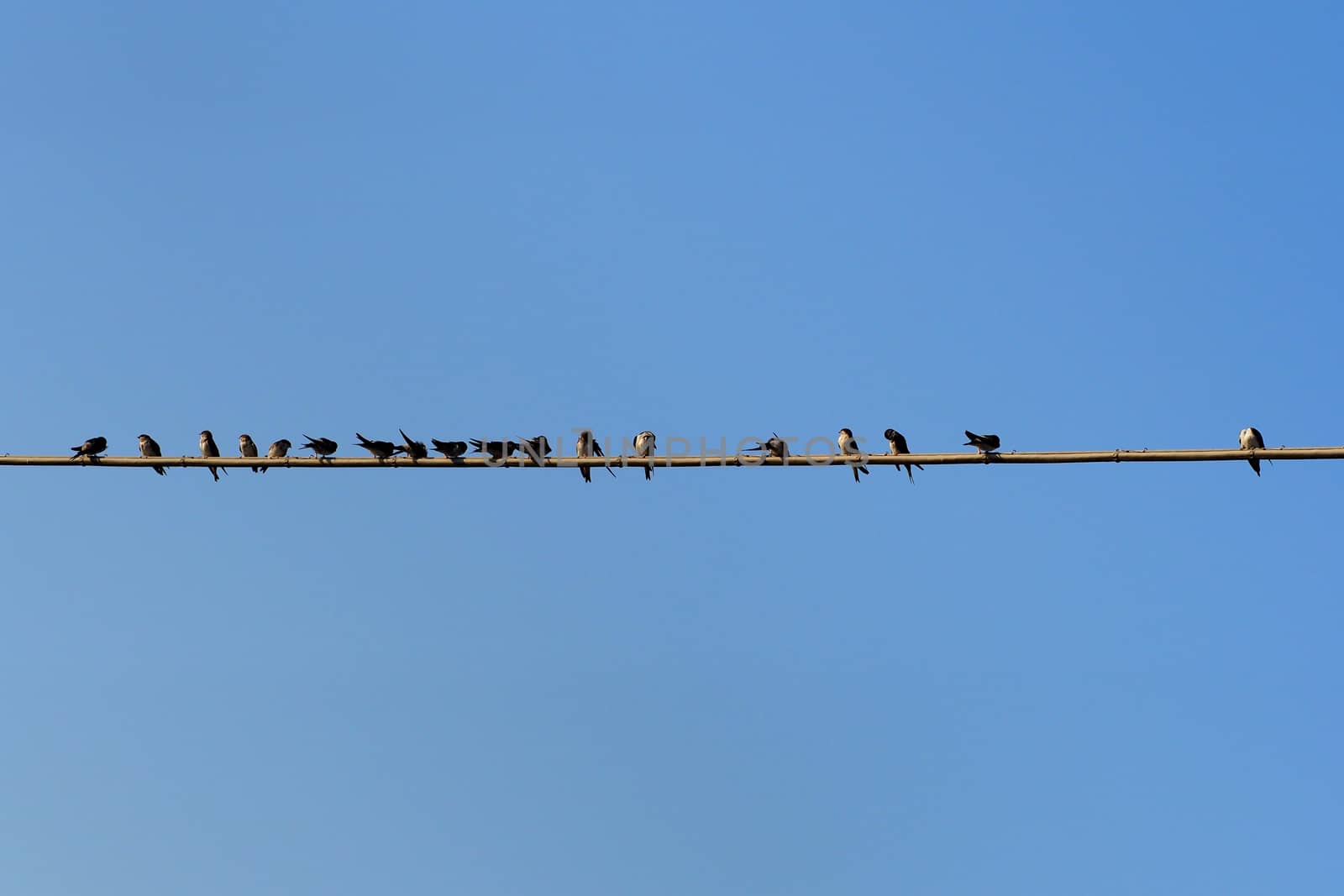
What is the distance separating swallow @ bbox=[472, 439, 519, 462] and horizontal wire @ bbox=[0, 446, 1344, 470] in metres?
0.32

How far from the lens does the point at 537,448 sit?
23.7 meters

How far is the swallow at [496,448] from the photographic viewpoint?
886 inches

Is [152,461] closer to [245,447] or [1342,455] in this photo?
[245,447]

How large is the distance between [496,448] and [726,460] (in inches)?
191

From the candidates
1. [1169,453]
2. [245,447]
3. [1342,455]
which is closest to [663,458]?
[1169,453]

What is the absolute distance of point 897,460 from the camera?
20.8 metres

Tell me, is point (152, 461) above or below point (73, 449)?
below

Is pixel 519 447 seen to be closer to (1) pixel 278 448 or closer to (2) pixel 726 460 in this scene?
(2) pixel 726 460

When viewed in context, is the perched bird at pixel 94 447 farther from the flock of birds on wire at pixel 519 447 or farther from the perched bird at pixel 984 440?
the perched bird at pixel 984 440

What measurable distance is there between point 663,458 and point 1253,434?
14.1m

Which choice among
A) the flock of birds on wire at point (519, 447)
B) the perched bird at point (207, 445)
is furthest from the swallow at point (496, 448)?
the perched bird at point (207, 445)

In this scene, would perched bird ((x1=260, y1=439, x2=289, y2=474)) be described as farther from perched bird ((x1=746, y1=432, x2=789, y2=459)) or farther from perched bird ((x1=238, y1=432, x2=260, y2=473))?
perched bird ((x1=746, y1=432, x2=789, y2=459))

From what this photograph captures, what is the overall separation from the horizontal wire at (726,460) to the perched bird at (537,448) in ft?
0.82

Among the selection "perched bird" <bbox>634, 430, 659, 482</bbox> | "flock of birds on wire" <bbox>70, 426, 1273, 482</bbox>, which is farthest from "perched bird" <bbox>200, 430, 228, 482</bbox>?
"perched bird" <bbox>634, 430, 659, 482</bbox>
